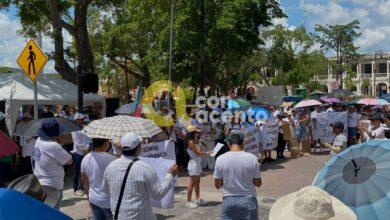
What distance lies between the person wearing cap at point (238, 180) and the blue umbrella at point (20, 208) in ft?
12.1

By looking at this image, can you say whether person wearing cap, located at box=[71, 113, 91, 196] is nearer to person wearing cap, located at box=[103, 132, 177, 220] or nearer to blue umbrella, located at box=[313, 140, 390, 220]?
person wearing cap, located at box=[103, 132, 177, 220]

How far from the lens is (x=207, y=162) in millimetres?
14508

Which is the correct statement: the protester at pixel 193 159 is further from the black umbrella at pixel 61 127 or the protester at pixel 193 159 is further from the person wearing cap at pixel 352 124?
the person wearing cap at pixel 352 124

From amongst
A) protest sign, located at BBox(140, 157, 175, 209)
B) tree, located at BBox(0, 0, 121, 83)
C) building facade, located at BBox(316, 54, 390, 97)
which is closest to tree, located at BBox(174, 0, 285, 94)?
tree, located at BBox(0, 0, 121, 83)

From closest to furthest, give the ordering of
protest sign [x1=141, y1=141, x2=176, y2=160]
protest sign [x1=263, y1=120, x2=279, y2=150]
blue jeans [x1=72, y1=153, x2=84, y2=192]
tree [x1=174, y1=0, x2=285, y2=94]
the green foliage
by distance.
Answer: protest sign [x1=141, y1=141, x2=176, y2=160]
blue jeans [x1=72, y1=153, x2=84, y2=192]
protest sign [x1=263, y1=120, x2=279, y2=150]
tree [x1=174, y1=0, x2=285, y2=94]
the green foliage

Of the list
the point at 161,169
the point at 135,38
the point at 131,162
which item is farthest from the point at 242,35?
the point at 131,162

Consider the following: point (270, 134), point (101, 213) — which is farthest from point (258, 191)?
point (101, 213)

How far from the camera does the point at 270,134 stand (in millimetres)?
15875

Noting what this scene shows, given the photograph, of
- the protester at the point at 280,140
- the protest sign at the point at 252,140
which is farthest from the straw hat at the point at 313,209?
the protester at the point at 280,140

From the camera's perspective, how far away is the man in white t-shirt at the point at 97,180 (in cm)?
607

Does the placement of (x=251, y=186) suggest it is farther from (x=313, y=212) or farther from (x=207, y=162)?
(x=207, y=162)

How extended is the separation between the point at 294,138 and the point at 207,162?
427cm

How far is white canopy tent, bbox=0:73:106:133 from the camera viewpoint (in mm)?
14398

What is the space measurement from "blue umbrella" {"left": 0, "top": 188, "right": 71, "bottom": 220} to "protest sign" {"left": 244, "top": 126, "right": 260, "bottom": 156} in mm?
12176
